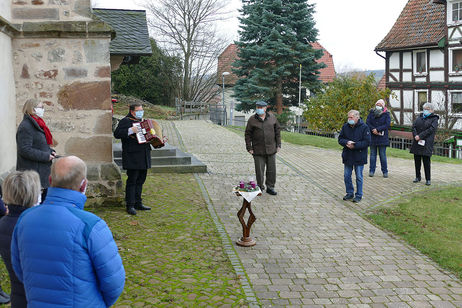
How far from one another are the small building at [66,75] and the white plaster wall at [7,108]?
16 mm

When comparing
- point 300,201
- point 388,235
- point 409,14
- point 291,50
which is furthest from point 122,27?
point 409,14

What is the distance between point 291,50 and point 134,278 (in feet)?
93.3

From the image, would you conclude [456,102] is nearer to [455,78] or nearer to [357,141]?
[455,78]

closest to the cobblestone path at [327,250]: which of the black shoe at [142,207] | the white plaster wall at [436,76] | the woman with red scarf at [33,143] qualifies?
the black shoe at [142,207]

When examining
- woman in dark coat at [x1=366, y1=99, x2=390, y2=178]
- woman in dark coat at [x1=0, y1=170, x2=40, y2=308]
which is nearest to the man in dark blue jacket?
woman in dark coat at [x1=366, y1=99, x2=390, y2=178]

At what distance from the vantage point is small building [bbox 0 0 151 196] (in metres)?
7.99

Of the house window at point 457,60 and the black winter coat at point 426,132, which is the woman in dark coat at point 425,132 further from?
the house window at point 457,60

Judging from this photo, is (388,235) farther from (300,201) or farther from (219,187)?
(219,187)

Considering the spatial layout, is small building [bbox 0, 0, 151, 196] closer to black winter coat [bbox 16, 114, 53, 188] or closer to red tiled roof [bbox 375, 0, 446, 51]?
black winter coat [bbox 16, 114, 53, 188]

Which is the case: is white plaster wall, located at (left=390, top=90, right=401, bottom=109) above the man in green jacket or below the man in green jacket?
above

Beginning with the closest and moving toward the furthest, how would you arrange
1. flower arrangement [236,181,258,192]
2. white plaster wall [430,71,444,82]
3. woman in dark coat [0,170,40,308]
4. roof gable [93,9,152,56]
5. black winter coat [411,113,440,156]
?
woman in dark coat [0,170,40,308]
flower arrangement [236,181,258,192]
black winter coat [411,113,440,156]
roof gable [93,9,152,56]
white plaster wall [430,71,444,82]

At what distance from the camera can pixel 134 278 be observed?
5434 mm

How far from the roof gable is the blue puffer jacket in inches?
363

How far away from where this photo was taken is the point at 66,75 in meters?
8.19
